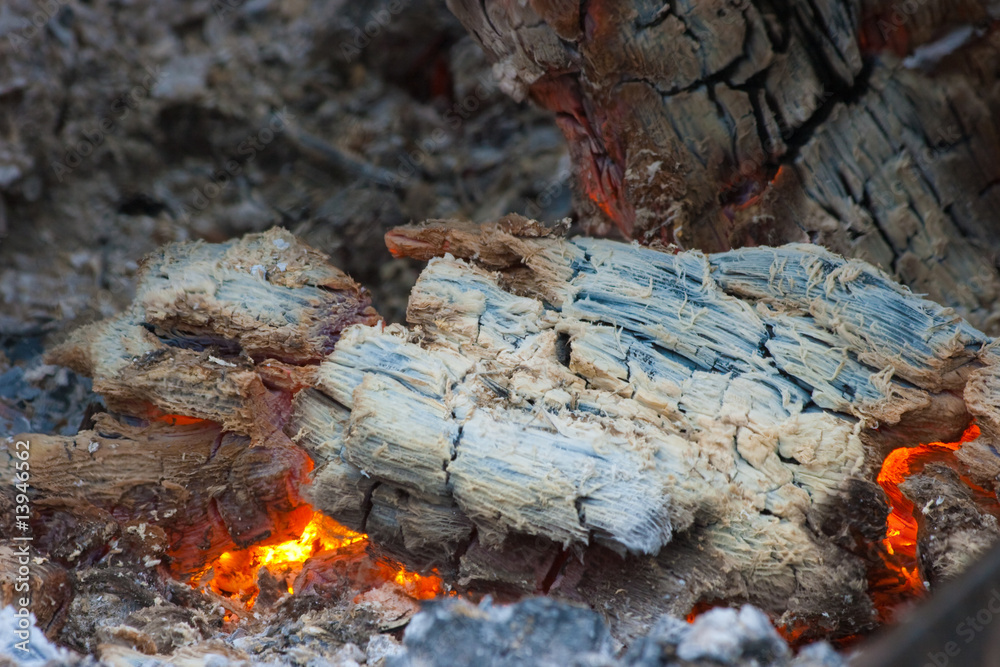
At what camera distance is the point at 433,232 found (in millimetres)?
1911

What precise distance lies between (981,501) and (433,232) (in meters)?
1.40

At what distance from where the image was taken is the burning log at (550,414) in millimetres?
1418

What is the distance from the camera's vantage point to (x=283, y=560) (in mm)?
1819

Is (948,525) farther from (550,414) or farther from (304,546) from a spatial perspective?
(304,546)

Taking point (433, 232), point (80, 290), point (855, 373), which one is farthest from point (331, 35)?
point (855, 373)

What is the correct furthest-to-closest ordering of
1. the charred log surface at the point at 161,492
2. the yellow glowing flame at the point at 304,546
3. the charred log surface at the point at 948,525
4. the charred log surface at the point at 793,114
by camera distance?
1. the charred log surface at the point at 793,114
2. the yellow glowing flame at the point at 304,546
3. the charred log surface at the point at 161,492
4. the charred log surface at the point at 948,525

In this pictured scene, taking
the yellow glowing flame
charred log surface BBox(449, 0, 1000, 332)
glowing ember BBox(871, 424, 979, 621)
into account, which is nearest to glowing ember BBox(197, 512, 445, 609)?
the yellow glowing flame

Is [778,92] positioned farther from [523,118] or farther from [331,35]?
[331,35]

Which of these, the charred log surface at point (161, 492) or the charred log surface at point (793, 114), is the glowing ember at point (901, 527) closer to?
the charred log surface at point (793, 114)

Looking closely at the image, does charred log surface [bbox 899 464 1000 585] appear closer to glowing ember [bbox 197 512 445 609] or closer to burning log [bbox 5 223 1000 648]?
burning log [bbox 5 223 1000 648]

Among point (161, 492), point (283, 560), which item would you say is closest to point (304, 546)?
point (283, 560)

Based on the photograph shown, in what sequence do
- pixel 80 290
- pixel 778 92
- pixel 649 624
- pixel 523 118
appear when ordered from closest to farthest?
1. pixel 649 624
2. pixel 778 92
3. pixel 80 290
4. pixel 523 118

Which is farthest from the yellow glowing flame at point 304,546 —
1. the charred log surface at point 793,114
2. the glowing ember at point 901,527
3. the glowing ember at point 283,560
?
the charred log surface at point 793,114

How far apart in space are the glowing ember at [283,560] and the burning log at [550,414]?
3 centimetres
